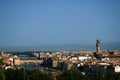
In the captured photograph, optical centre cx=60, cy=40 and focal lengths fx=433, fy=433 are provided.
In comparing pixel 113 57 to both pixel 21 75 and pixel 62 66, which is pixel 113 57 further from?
pixel 21 75

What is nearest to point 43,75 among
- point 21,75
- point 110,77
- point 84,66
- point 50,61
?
point 21,75

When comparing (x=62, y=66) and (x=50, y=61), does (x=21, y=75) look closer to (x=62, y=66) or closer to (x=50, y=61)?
(x=62, y=66)

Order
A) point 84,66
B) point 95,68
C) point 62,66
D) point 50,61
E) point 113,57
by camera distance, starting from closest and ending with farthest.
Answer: point 95,68 < point 84,66 < point 62,66 < point 113,57 < point 50,61

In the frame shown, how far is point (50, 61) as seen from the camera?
7356cm

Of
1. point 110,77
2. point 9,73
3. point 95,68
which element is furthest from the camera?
point 95,68

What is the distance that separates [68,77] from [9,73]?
430cm

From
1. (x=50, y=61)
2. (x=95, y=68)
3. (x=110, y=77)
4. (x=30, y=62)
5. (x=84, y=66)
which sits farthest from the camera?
(x=30, y=62)

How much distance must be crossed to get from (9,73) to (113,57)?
40464mm

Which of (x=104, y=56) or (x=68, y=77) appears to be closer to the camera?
(x=68, y=77)

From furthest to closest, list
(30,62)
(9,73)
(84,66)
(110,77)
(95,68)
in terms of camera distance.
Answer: (30,62) → (84,66) → (95,68) → (9,73) → (110,77)

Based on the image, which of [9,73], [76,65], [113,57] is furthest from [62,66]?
[9,73]

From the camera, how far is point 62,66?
61.5 m

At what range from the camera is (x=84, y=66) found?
53062 millimetres

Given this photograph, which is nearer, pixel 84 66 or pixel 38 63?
pixel 84 66
